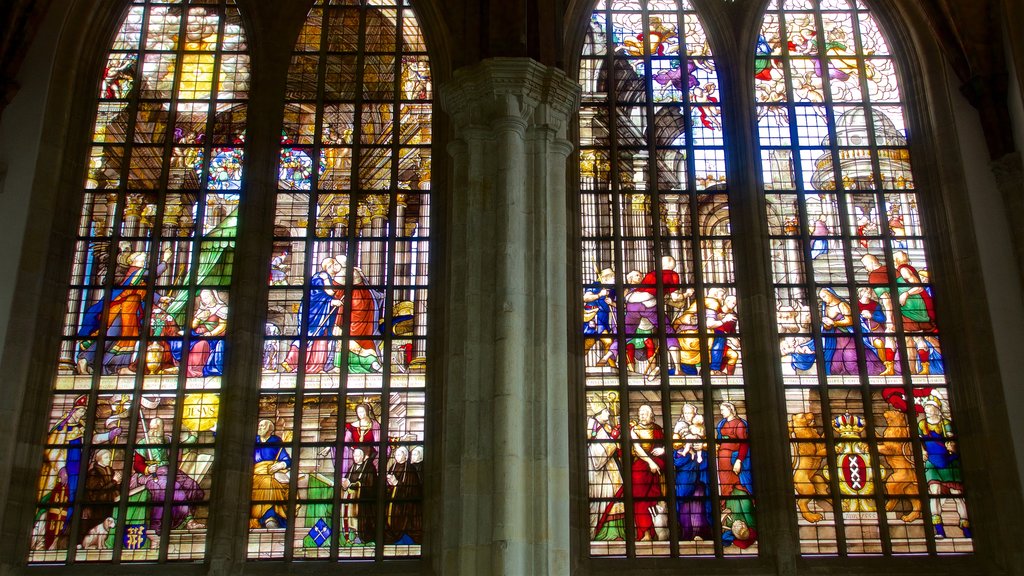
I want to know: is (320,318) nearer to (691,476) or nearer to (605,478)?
(605,478)

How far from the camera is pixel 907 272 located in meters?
14.4

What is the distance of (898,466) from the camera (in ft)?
44.2

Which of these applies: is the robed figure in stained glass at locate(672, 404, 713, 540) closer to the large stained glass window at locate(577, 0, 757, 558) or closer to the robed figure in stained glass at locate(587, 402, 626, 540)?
the large stained glass window at locate(577, 0, 757, 558)

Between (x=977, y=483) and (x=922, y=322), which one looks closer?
(x=977, y=483)

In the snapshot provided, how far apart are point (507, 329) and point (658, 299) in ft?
10.9

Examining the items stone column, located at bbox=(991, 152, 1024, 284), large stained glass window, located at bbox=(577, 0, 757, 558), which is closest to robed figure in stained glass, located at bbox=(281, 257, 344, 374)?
large stained glass window, located at bbox=(577, 0, 757, 558)

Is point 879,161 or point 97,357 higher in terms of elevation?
point 879,161

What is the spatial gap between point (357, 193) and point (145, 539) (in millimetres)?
4878

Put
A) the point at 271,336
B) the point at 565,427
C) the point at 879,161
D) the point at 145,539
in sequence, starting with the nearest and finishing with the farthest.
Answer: the point at 565,427, the point at 145,539, the point at 271,336, the point at 879,161

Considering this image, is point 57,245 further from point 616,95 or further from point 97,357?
point 616,95

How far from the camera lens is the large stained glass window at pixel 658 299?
Result: 43.4 feet

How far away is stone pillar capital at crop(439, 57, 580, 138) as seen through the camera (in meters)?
12.4

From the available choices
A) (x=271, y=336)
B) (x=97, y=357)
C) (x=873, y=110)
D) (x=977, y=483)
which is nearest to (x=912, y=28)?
(x=873, y=110)

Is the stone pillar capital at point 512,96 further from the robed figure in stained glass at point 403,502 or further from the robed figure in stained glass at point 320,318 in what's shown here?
the robed figure in stained glass at point 403,502
